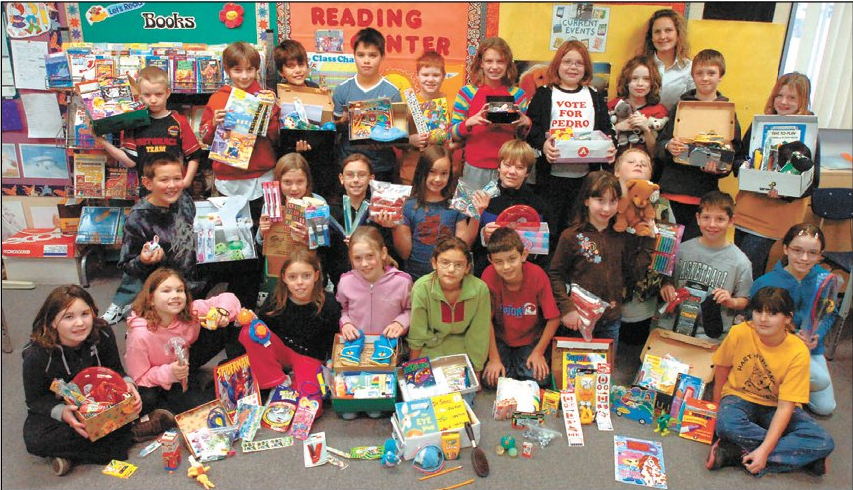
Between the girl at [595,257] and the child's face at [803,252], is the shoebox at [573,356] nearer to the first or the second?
the girl at [595,257]

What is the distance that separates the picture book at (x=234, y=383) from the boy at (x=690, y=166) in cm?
299

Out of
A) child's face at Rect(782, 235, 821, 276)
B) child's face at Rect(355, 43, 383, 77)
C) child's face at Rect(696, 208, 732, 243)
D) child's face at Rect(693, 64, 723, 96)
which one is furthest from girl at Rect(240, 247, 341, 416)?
child's face at Rect(693, 64, 723, 96)

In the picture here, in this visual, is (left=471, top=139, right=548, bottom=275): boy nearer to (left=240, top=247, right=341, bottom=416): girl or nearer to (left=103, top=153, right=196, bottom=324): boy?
(left=240, top=247, right=341, bottom=416): girl

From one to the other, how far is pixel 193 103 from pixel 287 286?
2.19 metres

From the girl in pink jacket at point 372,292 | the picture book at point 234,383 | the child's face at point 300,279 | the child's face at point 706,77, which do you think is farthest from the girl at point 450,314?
the child's face at point 706,77

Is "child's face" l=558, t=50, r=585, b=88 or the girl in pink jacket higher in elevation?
"child's face" l=558, t=50, r=585, b=88

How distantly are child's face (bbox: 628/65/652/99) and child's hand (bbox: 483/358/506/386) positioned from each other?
85.9 inches

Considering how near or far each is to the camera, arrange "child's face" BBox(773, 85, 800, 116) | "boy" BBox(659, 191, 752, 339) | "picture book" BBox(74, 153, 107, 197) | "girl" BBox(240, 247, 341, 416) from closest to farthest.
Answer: "girl" BBox(240, 247, 341, 416)
"boy" BBox(659, 191, 752, 339)
"child's face" BBox(773, 85, 800, 116)
"picture book" BBox(74, 153, 107, 197)

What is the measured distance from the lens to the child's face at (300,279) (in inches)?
133

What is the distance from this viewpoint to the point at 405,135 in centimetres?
401

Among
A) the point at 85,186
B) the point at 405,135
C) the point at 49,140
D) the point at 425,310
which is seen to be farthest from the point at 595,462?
the point at 49,140

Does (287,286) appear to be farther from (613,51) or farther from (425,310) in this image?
(613,51)

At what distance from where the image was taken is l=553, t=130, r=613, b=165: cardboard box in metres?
3.93

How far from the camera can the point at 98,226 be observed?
483cm
